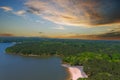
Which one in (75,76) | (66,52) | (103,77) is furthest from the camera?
(66,52)

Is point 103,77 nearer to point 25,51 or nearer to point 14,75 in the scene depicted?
point 14,75

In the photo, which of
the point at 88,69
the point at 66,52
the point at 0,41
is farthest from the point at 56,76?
the point at 0,41

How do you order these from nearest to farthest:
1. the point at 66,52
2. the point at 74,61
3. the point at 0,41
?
the point at 74,61 < the point at 66,52 < the point at 0,41

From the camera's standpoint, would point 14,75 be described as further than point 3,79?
Yes

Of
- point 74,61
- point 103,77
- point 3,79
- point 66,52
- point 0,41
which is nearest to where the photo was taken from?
point 103,77

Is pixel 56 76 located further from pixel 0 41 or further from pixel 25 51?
pixel 0 41

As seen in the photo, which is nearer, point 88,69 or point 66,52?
point 88,69

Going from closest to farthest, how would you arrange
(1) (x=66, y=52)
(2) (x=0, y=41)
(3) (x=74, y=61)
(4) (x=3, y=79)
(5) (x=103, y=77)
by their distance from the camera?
(5) (x=103, y=77), (4) (x=3, y=79), (3) (x=74, y=61), (1) (x=66, y=52), (2) (x=0, y=41)

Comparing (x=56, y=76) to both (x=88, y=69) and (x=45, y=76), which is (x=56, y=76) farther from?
(x=88, y=69)

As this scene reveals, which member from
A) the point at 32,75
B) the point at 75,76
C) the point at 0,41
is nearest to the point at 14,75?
the point at 32,75
